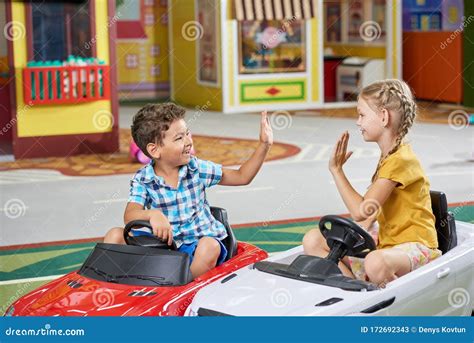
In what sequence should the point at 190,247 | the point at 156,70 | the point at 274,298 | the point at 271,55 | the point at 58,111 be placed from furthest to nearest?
the point at 156,70 < the point at 271,55 < the point at 58,111 < the point at 190,247 < the point at 274,298

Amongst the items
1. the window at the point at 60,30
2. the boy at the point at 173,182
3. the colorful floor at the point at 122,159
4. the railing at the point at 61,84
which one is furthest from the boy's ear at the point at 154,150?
the window at the point at 60,30

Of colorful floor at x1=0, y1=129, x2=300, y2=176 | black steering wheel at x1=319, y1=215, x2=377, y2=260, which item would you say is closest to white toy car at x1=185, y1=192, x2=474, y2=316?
black steering wheel at x1=319, y1=215, x2=377, y2=260

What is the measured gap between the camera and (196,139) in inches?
345

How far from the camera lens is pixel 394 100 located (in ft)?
9.68

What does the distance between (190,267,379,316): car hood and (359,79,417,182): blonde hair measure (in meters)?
0.54

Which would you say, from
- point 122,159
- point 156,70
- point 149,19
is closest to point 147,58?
point 156,70

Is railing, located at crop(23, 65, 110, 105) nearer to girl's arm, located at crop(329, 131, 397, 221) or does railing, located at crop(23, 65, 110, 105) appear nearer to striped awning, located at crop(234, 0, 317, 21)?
striped awning, located at crop(234, 0, 317, 21)

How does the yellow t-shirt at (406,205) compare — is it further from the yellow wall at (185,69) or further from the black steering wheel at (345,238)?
the yellow wall at (185,69)

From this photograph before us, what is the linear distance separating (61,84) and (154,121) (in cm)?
474

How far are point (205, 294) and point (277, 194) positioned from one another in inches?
125

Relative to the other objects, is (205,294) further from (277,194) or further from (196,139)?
(196,139)

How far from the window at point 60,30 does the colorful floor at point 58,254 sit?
3.44m

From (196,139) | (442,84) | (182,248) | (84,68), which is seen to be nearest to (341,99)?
(442,84)

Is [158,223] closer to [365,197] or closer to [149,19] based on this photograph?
[365,197]
